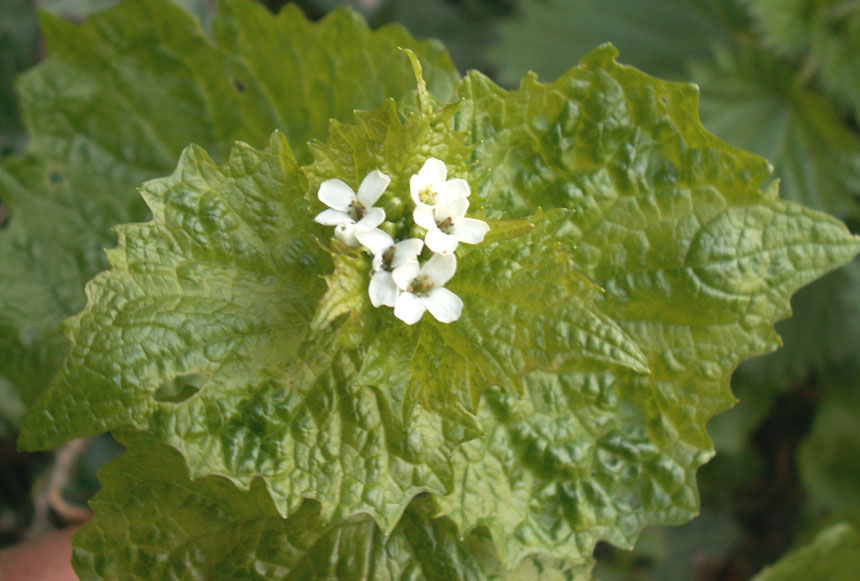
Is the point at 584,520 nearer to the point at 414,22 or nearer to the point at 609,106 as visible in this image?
the point at 609,106

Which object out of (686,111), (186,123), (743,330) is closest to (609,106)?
(686,111)

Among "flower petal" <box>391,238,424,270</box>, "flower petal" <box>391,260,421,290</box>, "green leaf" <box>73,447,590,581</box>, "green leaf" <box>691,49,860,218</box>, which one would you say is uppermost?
"flower petal" <box>391,238,424,270</box>

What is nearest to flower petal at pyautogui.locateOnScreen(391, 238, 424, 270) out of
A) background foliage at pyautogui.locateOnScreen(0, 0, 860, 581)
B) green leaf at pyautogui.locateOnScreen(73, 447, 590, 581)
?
green leaf at pyautogui.locateOnScreen(73, 447, 590, 581)

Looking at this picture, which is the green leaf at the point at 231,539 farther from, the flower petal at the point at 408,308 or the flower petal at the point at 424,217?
the flower petal at the point at 424,217

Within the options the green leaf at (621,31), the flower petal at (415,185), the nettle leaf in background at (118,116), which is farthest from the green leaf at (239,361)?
the green leaf at (621,31)

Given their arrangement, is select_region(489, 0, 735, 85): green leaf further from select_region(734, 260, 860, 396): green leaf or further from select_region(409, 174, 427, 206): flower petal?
select_region(409, 174, 427, 206): flower petal

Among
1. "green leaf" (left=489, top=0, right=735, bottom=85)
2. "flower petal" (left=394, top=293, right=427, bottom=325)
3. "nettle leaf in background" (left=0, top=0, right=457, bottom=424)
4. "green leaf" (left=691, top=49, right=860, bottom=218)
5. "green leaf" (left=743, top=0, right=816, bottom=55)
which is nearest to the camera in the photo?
"flower petal" (left=394, top=293, right=427, bottom=325)
